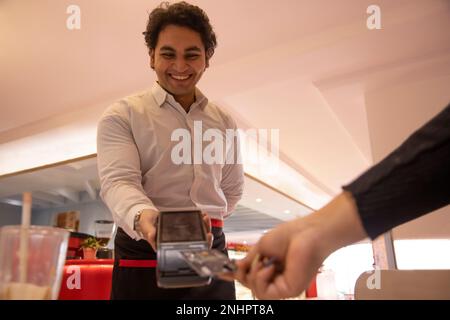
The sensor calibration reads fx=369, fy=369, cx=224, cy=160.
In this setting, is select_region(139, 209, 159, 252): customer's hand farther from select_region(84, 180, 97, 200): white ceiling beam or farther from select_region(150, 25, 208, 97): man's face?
select_region(84, 180, 97, 200): white ceiling beam

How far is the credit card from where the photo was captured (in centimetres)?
45

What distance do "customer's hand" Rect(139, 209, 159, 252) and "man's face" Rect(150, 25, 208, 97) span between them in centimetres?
49

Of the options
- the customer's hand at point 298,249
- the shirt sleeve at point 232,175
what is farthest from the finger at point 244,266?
the shirt sleeve at point 232,175

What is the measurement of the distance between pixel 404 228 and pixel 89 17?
2663 millimetres

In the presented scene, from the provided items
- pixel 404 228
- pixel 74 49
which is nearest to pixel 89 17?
pixel 74 49

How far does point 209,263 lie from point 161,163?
1.77ft

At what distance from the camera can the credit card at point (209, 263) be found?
0.45m

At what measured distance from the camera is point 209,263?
461 millimetres

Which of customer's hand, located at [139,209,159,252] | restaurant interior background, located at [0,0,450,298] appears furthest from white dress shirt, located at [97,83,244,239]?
restaurant interior background, located at [0,0,450,298]

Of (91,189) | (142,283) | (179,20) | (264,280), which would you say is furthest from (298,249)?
(91,189)

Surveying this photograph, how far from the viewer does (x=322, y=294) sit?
5.32 metres

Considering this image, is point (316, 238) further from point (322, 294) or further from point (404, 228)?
point (322, 294)

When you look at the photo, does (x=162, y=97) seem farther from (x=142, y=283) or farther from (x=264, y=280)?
(x=264, y=280)

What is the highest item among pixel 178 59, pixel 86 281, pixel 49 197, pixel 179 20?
pixel 49 197
